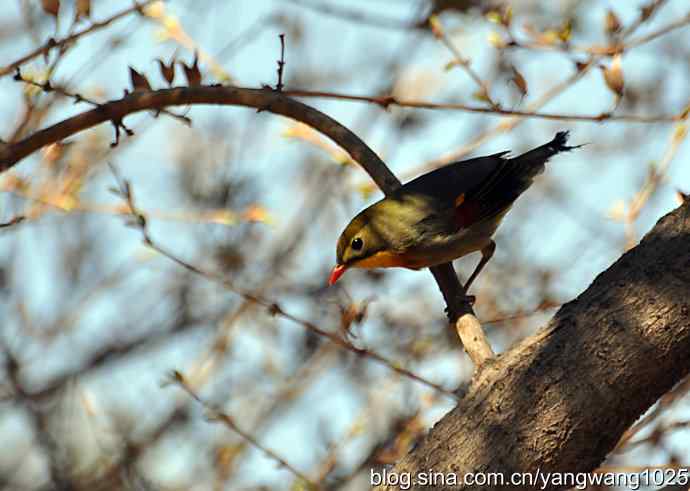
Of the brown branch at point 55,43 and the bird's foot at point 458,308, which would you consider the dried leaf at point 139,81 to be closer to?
the brown branch at point 55,43

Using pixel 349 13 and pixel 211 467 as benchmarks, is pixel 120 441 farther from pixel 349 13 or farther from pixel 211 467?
pixel 349 13

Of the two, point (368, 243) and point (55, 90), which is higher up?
point (368, 243)

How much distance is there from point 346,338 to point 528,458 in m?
1.04

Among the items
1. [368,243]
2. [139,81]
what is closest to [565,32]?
[368,243]

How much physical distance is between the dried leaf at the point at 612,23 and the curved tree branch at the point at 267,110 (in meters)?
1.02

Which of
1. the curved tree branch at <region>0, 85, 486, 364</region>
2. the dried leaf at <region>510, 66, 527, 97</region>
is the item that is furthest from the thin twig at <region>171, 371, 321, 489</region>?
the dried leaf at <region>510, 66, 527, 97</region>

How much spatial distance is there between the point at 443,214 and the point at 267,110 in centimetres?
161

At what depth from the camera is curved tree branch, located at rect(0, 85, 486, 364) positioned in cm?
253

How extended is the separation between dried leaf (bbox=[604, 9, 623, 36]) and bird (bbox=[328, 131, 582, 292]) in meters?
1.03

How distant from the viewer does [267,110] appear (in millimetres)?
3141

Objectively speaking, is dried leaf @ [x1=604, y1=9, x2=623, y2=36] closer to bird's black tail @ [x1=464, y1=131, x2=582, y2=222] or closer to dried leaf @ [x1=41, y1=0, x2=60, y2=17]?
bird's black tail @ [x1=464, y1=131, x2=582, y2=222]

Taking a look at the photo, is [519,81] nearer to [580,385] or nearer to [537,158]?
[580,385]

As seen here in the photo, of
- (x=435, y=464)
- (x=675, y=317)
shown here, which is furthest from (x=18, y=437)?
(x=675, y=317)

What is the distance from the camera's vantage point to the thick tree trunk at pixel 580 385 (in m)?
2.29
